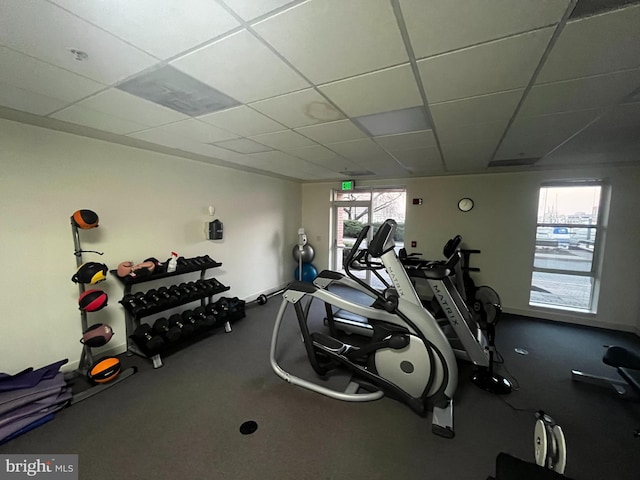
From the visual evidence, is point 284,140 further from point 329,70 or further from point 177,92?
point 329,70

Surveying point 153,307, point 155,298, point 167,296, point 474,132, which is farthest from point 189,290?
point 474,132

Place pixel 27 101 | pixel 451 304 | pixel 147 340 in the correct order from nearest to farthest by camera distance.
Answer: pixel 27 101 → pixel 451 304 → pixel 147 340

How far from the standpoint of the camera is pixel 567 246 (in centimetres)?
413

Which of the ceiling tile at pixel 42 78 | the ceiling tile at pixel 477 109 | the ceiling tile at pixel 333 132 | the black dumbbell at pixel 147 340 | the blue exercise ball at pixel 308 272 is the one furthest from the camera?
the blue exercise ball at pixel 308 272

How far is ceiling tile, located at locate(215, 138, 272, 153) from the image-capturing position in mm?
2856

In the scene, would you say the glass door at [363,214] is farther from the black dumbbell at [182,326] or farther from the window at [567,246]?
the black dumbbell at [182,326]

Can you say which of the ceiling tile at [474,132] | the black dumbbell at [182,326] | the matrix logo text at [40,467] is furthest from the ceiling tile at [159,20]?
the black dumbbell at [182,326]

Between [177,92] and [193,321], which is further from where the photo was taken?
[193,321]

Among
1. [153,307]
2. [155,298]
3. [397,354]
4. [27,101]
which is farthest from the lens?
[155,298]

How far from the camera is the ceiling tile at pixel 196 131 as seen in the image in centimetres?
235

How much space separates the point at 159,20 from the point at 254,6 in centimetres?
45

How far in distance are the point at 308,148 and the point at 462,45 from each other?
6.90 ft

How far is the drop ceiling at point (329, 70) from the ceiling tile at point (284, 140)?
1.3 inches

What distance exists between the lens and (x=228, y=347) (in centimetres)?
321
